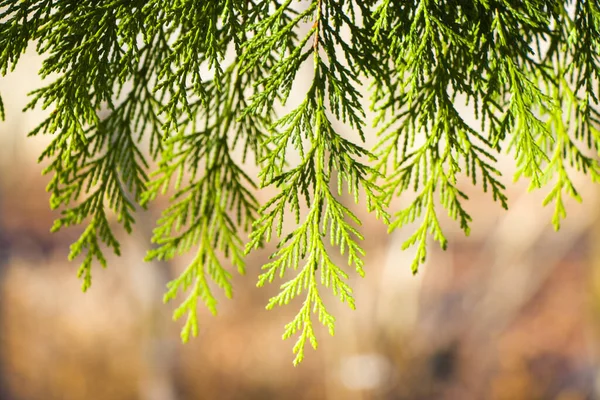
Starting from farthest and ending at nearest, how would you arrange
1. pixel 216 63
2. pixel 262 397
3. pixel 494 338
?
pixel 262 397, pixel 494 338, pixel 216 63

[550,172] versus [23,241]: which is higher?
[550,172]

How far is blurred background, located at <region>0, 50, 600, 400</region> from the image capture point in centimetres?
866

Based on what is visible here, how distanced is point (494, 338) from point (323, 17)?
1017 centimetres

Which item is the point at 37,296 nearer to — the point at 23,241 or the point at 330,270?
the point at 23,241

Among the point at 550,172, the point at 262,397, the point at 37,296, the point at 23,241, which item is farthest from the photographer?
the point at 23,241

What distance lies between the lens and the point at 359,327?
898 centimetres

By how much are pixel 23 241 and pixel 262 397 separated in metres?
10.1

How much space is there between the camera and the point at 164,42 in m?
1.42

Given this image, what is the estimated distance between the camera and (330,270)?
1.33 m

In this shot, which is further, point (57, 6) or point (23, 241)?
point (23, 241)

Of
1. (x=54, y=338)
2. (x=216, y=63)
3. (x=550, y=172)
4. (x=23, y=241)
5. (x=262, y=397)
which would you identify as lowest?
(x=262, y=397)

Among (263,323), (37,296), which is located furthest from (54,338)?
(263,323)

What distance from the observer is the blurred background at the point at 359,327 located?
8664 millimetres

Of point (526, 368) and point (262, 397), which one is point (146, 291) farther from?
point (526, 368)
